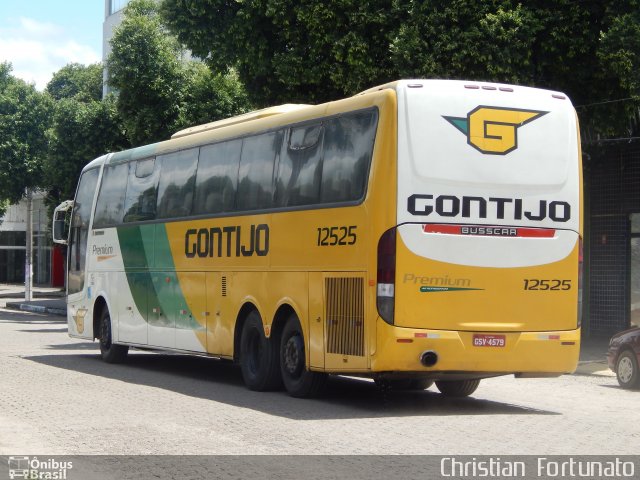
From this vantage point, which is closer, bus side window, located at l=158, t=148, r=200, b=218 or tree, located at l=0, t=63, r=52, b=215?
bus side window, located at l=158, t=148, r=200, b=218

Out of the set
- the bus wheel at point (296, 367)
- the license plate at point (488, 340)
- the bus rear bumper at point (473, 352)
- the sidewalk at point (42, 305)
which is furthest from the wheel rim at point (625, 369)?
the sidewalk at point (42, 305)

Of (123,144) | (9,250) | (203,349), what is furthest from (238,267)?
(9,250)

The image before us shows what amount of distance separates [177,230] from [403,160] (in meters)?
6.23

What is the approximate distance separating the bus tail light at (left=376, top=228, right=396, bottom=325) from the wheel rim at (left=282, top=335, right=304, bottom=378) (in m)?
2.11

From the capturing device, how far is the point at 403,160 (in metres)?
12.9

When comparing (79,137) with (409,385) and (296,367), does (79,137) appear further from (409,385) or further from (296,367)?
(296,367)

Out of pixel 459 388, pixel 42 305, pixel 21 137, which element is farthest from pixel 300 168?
pixel 21 137

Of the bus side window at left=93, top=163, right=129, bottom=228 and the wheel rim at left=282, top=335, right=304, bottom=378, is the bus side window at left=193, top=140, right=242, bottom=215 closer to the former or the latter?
the wheel rim at left=282, top=335, right=304, bottom=378

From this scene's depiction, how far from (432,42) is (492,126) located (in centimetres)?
881

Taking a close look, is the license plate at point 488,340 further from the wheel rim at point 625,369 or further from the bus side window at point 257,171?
the wheel rim at point 625,369

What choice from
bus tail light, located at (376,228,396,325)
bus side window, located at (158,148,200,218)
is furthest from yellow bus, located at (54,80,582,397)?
bus side window, located at (158,148,200,218)

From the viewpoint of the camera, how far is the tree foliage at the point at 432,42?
2127 centimetres

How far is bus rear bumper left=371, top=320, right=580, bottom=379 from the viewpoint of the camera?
500 inches

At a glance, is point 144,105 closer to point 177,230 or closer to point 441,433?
point 177,230
